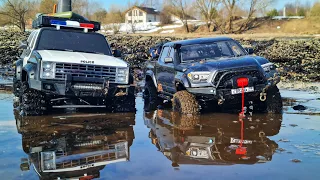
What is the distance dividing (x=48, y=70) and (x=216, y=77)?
10.3ft

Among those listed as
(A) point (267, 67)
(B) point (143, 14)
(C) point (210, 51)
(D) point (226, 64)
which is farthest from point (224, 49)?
(B) point (143, 14)

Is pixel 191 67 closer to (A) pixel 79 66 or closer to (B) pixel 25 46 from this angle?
(A) pixel 79 66

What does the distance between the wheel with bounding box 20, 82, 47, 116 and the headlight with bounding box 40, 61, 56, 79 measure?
456mm

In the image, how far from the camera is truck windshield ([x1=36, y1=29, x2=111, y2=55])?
923 centimetres

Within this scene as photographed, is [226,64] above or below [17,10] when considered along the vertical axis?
below

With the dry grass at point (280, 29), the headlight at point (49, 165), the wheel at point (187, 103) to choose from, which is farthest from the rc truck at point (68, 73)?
the dry grass at point (280, 29)

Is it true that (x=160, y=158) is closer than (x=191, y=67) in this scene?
Yes

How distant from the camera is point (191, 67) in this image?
816 centimetres

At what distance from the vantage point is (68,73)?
8.04 m

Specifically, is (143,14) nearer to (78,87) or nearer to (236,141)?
(78,87)

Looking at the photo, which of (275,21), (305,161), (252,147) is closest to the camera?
(305,161)

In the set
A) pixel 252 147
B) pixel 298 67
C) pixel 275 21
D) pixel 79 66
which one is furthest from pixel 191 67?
pixel 275 21

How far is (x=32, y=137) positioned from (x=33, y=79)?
5.80ft

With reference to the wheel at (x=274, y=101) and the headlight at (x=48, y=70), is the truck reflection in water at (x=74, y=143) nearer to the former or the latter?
the headlight at (x=48, y=70)
